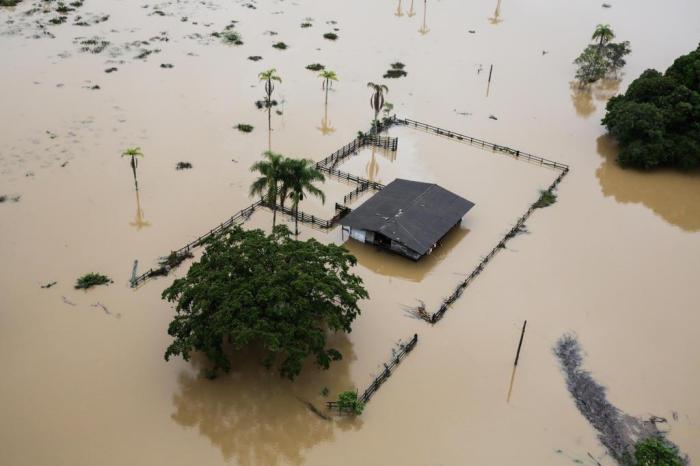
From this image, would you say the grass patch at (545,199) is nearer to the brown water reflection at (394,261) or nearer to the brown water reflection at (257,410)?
the brown water reflection at (394,261)

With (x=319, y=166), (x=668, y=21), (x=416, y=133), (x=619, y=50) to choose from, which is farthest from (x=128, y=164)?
(x=668, y=21)

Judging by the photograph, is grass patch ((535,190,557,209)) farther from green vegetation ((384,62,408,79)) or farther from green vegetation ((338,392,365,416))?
green vegetation ((384,62,408,79))

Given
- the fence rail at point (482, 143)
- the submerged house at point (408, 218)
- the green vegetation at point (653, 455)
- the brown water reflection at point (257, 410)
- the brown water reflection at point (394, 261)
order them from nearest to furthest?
the green vegetation at point (653, 455)
the brown water reflection at point (257, 410)
the brown water reflection at point (394, 261)
the submerged house at point (408, 218)
the fence rail at point (482, 143)

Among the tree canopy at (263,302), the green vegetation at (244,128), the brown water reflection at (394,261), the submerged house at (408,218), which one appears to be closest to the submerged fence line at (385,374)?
the tree canopy at (263,302)

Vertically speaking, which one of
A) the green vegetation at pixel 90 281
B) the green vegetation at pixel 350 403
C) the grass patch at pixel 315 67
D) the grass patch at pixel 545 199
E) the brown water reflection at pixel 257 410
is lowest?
the brown water reflection at pixel 257 410

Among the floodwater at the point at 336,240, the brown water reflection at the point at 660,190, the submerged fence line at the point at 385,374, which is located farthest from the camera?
the brown water reflection at the point at 660,190

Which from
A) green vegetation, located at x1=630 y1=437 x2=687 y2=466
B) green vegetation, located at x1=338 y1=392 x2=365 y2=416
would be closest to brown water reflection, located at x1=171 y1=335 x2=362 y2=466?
green vegetation, located at x1=338 y1=392 x2=365 y2=416

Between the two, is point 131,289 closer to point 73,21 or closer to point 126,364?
point 126,364
